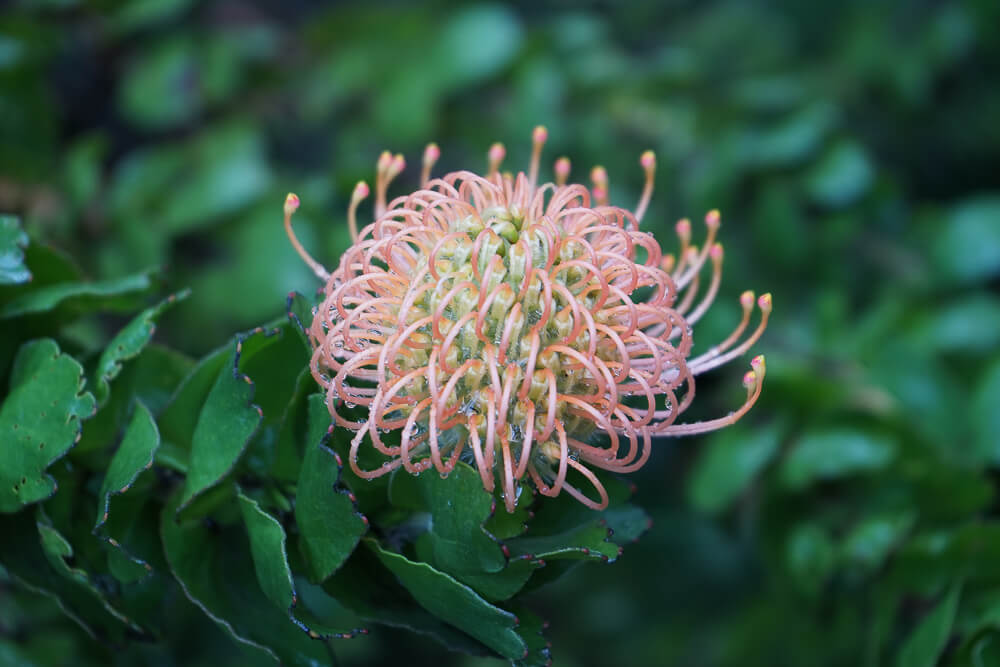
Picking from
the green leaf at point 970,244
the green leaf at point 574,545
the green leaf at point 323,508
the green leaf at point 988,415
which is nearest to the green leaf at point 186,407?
the green leaf at point 323,508

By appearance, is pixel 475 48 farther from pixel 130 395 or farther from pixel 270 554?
pixel 270 554

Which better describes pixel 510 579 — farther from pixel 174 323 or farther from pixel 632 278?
pixel 174 323

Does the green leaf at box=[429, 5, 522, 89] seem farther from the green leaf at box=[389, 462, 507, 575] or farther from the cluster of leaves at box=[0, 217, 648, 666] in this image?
the green leaf at box=[389, 462, 507, 575]

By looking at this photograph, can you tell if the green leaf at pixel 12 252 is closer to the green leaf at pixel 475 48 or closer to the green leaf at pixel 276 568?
the green leaf at pixel 276 568

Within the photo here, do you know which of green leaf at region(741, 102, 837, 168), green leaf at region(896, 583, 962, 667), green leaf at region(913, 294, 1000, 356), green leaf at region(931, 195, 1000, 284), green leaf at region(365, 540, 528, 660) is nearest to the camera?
green leaf at region(365, 540, 528, 660)

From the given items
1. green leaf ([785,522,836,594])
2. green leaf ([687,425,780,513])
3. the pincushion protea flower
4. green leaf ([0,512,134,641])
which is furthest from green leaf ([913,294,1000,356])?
green leaf ([0,512,134,641])

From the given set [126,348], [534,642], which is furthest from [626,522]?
[126,348]
